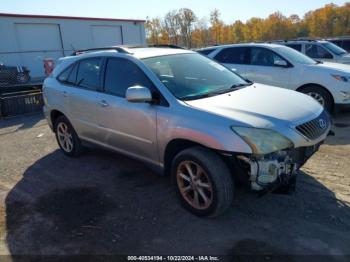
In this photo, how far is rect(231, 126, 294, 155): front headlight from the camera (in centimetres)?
306

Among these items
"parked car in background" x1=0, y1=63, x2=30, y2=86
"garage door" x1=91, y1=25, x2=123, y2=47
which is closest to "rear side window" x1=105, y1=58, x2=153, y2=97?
"parked car in background" x1=0, y1=63, x2=30, y2=86

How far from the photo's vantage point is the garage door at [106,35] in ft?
71.2

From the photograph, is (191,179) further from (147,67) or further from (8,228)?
(8,228)

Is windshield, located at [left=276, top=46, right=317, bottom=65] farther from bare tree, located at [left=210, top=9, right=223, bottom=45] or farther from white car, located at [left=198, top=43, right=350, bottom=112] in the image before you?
bare tree, located at [left=210, top=9, right=223, bottom=45]

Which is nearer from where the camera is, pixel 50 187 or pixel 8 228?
pixel 8 228

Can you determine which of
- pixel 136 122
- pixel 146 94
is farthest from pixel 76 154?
pixel 146 94

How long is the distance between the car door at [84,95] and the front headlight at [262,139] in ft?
7.64

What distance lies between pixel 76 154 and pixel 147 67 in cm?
240

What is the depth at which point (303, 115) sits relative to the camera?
3484 millimetres

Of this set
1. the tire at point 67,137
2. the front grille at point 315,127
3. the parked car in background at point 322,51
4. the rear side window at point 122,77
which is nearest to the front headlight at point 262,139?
the front grille at point 315,127

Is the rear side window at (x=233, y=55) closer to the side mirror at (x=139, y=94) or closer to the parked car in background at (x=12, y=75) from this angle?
the side mirror at (x=139, y=94)

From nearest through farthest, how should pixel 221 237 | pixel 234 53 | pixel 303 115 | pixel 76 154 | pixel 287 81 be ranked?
pixel 221 237 < pixel 303 115 < pixel 76 154 < pixel 287 81 < pixel 234 53

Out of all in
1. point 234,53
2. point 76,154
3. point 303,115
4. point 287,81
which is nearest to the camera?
point 303,115

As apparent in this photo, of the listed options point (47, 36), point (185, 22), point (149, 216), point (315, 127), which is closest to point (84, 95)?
point (149, 216)
